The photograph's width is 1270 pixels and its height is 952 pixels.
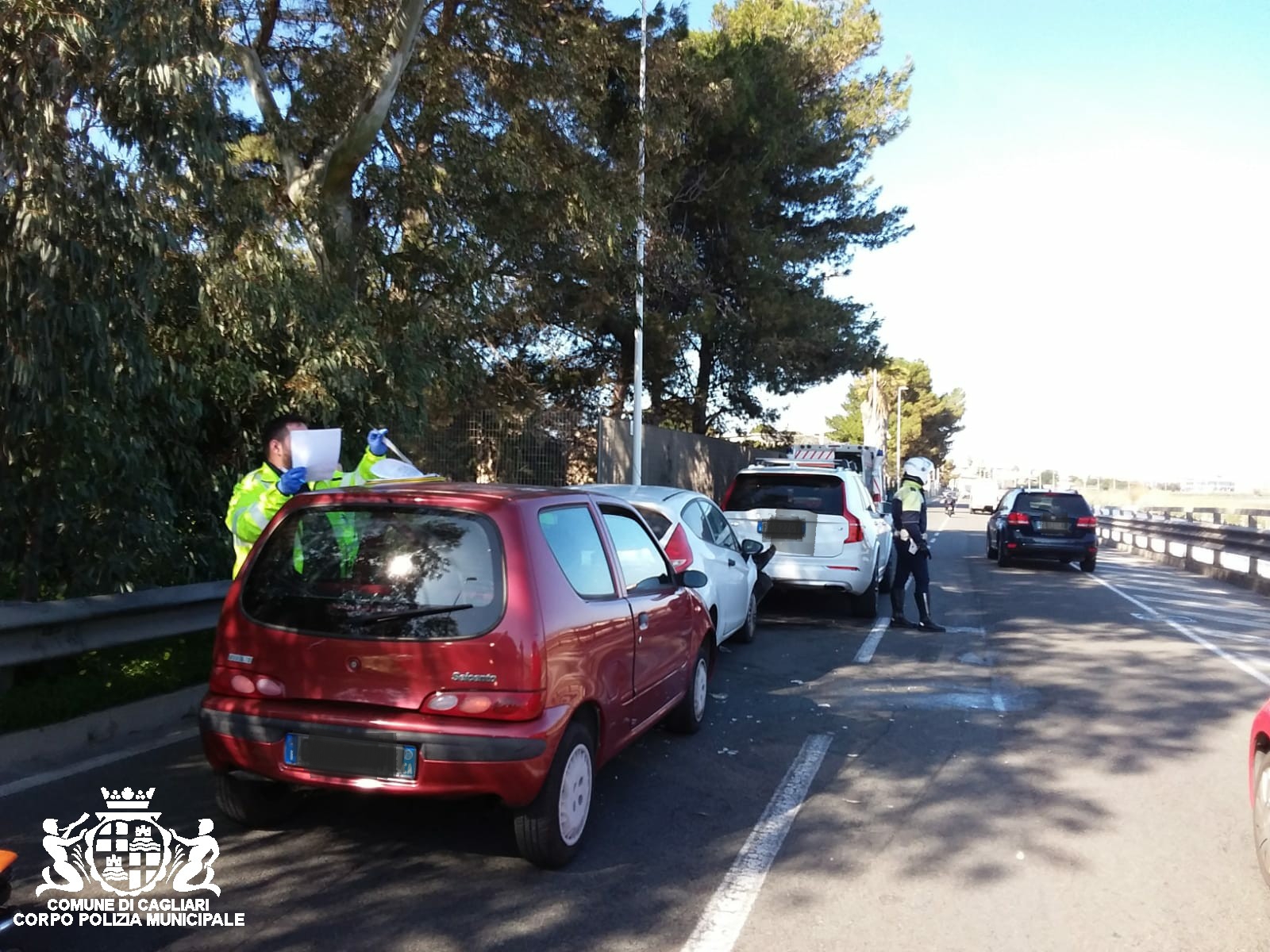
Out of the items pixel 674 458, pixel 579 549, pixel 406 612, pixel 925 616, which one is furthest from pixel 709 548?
pixel 674 458

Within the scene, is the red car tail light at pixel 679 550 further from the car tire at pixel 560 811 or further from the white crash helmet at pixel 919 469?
the white crash helmet at pixel 919 469

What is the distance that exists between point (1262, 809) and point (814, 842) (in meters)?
1.90

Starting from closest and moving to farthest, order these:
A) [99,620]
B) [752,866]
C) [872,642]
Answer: [752,866], [99,620], [872,642]

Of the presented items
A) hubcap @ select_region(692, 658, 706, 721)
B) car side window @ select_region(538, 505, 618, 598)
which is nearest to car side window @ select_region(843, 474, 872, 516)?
hubcap @ select_region(692, 658, 706, 721)

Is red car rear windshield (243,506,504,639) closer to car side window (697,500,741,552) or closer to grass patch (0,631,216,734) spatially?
grass patch (0,631,216,734)

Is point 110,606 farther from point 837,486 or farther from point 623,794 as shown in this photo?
point 837,486

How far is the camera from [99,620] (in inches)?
246

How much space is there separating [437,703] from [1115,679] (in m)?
6.83

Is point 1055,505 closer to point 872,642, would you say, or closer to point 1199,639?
point 1199,639

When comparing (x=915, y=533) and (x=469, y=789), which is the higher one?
(x=915, y=533)

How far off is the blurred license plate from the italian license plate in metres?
8.20

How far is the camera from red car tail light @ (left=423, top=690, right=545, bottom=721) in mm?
4223

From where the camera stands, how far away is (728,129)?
856 inches

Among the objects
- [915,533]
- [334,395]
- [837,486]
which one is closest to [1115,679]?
[915,533]
